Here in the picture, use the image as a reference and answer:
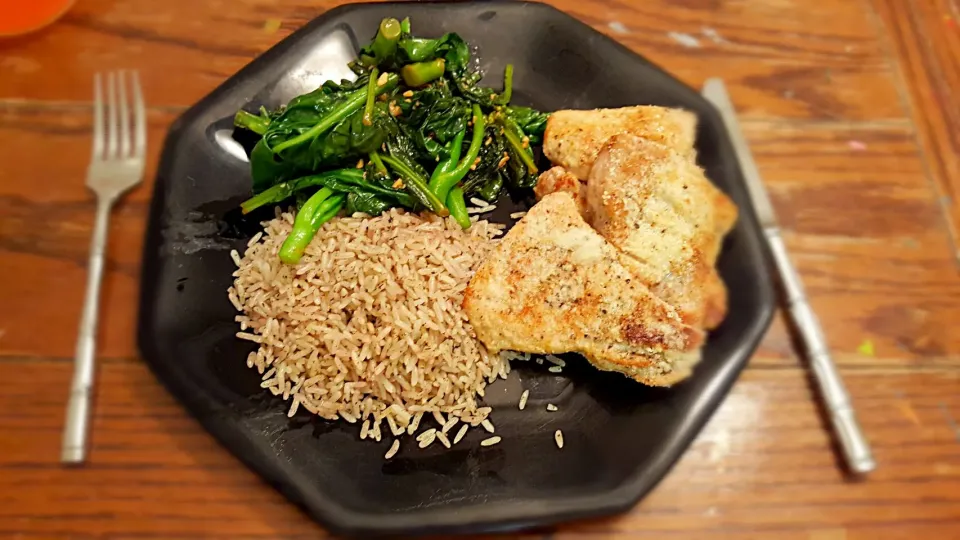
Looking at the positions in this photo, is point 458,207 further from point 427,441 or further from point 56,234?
point 56,234

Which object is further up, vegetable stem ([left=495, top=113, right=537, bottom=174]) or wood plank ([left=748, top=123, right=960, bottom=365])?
vegetable stem ([left=495, top=113, right=537, bottom=174])

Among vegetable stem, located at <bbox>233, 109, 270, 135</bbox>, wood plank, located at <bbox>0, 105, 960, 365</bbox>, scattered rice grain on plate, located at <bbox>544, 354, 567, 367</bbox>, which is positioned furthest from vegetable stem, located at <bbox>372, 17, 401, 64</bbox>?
scattered rice grain on plate, located at <bbox>544, 354, 567, 367</bbox>

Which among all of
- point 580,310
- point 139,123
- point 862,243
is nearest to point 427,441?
point 580,310

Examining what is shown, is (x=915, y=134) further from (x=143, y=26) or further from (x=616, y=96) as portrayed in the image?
(x=143, y=26)

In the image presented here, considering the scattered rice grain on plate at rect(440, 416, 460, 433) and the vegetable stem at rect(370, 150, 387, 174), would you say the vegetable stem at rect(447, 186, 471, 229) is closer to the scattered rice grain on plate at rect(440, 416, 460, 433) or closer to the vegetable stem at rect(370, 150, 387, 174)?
the vegetable stem at rect(370, 150, 387, 174)

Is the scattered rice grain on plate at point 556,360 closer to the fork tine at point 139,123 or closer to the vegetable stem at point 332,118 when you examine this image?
the vegetable stem at point 332,118

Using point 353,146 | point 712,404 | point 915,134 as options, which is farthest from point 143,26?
point 915,134

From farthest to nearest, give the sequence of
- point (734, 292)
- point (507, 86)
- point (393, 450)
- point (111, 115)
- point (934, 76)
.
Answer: point (934, 76), point (507, 86), point (111, 115), point (734, 292), point (393, 450)

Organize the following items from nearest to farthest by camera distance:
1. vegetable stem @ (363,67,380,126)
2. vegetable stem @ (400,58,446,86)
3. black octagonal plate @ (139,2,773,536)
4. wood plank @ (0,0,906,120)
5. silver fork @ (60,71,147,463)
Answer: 1. black octagonal plate @ (139,2,773,536)
2. silver fork @ (60,71,147,463)
3. vegetable stem @ (363,67,380,126)
4. vegetable stem @ (400,58,446,86)
5. wood plank @ (0,0,906,120)
